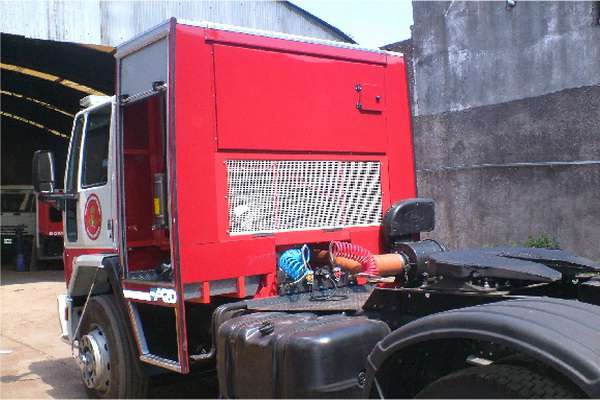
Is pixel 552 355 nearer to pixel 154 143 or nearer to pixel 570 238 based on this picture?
pixel 154 143

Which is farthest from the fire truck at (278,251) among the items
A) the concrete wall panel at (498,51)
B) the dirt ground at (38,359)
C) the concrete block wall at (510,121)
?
the concrete wall panel at (498,51)

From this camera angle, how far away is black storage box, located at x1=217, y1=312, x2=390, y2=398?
132 inches

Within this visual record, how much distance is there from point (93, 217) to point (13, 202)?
60.0 ft

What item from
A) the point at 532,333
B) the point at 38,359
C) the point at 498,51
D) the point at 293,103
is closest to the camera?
the point at 532,333

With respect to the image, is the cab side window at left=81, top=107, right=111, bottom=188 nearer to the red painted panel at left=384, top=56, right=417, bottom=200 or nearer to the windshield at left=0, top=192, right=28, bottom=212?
the red painted panel at left=384, top=56, right=417, bottom=200

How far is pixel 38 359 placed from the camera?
775 cm

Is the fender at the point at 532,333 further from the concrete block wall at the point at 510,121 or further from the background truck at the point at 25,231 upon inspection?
the background truck at the point at 25,231

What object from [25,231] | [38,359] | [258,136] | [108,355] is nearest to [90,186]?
[108,355]

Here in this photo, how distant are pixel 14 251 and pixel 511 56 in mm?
16735

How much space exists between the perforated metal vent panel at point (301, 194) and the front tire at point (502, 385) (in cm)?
219

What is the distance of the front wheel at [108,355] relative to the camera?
201 inches

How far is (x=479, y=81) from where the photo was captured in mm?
12867

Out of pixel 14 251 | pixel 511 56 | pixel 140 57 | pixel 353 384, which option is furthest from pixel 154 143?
pixel 14 251

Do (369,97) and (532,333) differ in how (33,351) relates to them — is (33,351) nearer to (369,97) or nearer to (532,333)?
(369,97)
